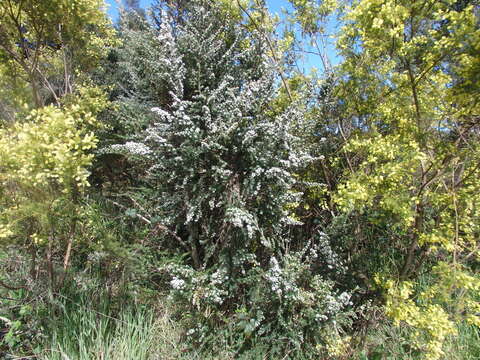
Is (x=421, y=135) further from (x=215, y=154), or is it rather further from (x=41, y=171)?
(x=41, y=171)

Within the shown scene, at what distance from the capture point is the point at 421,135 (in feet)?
6.82

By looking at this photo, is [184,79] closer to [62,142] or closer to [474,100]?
[62,142]

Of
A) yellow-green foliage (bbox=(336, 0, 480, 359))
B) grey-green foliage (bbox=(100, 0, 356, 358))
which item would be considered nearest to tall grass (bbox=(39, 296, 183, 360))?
grey-green foliage (bbox=(100, 0, 356, 358))

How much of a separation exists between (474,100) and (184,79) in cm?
240

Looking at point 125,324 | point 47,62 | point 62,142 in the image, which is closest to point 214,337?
point 125,324

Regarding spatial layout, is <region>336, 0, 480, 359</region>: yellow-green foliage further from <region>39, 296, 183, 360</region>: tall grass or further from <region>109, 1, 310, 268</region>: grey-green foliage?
<region>39, 296, 183, 360</region>: tall grass

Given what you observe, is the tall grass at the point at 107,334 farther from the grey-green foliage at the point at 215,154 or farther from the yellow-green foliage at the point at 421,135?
the yellow-green foliage at the point at 421,135

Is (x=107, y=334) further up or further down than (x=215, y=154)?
further down

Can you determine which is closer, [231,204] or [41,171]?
[41,171]

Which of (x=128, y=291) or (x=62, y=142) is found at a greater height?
(x=62, y=142)

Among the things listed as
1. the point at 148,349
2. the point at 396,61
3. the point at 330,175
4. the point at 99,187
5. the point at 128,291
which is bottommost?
the point at 148,349

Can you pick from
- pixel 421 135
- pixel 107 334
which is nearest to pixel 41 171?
pixel 107 334

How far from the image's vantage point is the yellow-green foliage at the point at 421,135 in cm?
177

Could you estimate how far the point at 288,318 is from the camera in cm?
217
